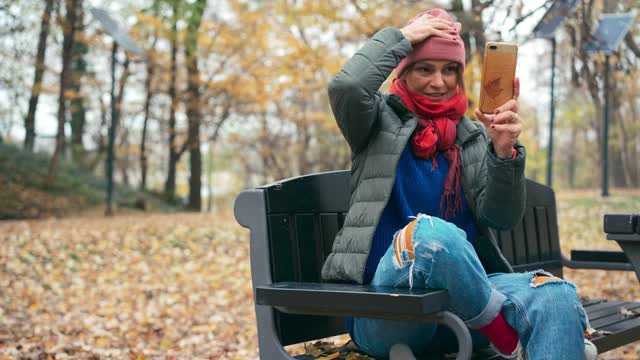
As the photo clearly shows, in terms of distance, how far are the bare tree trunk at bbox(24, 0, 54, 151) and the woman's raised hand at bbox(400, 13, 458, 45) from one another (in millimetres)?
18870

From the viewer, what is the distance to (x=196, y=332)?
255 inches

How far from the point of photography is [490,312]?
239 cm

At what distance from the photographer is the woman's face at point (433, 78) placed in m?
2.94

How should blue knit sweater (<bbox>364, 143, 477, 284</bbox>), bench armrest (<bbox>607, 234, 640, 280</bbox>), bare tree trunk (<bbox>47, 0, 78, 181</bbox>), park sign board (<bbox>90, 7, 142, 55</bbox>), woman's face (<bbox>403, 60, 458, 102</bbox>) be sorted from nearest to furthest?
blue knit sweater (<bbox>364, 143, 477, 284</bbox>) < woman's face (<bbox>403, 60, 458, 102</bbox>) < bench armrest (<bbox>607, 234, 640, 280</bbox>) < park sign board (<bbox>90, 7, 142, 55</bbox>) < bare tree trunk (<bbox>47, 0, 78, 181</bbox>)

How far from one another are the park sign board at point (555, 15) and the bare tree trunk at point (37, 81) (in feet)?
49.3

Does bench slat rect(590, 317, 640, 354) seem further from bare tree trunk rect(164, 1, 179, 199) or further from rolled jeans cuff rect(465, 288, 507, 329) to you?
bare tree trunk rect(164, 1, 179, 199)

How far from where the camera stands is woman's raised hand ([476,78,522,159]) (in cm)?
261

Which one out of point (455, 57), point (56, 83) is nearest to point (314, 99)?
point (56, 83)

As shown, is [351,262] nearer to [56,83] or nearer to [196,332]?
[196,332]

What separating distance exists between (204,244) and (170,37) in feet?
33.3

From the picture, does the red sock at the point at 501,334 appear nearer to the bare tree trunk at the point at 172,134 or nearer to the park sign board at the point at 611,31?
the park sign board at the point at 611,31

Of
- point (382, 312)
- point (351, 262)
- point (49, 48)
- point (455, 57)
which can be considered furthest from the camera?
point (49, 48)

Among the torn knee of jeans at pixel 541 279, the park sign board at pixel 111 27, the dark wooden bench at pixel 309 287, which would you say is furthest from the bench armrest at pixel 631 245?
the park sign board at pixel 111 27

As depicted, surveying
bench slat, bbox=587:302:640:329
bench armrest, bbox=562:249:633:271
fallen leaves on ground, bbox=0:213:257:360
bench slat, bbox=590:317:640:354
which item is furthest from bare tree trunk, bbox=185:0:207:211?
bench slat, bbox=590:317:640:354
